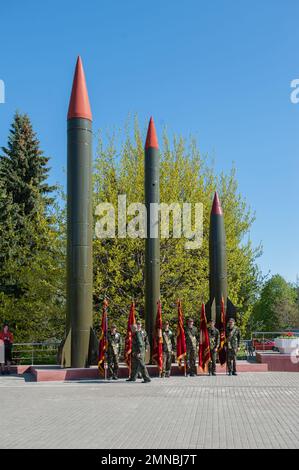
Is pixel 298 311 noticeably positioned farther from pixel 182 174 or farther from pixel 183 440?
pixel 183 440

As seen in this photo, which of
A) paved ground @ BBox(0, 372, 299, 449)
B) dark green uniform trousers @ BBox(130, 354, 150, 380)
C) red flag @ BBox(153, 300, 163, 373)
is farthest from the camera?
red flag @ BBox(153, 300, 163, 373)

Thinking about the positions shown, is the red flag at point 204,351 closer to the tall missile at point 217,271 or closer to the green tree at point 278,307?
the tall missile at point 217,271

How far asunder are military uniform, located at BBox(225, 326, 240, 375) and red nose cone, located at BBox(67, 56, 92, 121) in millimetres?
7524

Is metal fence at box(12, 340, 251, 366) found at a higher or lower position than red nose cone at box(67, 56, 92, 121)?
lower

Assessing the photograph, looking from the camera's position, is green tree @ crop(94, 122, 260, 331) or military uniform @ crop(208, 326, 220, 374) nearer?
military uniform @ crop(208, 326, 220, 374)

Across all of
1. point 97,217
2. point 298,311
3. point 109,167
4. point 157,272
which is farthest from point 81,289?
point 298,311

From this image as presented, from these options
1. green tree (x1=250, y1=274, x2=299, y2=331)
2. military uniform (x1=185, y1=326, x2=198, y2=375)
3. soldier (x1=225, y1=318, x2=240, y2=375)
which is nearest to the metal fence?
military uniform (x1=185, y1=326, x2=198, y2=375)

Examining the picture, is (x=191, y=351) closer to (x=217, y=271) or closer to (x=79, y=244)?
(x=79, y=244)

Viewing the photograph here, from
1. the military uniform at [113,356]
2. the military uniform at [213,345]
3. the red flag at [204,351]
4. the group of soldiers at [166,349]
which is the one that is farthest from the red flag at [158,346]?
the military uniform at [213,345]

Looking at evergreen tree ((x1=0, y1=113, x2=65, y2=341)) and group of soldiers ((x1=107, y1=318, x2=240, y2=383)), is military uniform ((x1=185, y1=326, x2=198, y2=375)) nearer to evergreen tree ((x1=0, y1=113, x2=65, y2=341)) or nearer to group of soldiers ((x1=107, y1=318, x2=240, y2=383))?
group of soldiers ((x1=107, y1=318, x2=240, y2=383))

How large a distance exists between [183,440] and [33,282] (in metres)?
17.4

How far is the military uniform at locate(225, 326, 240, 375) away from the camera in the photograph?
53.4ft

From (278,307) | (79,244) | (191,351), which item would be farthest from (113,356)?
(278,307)
